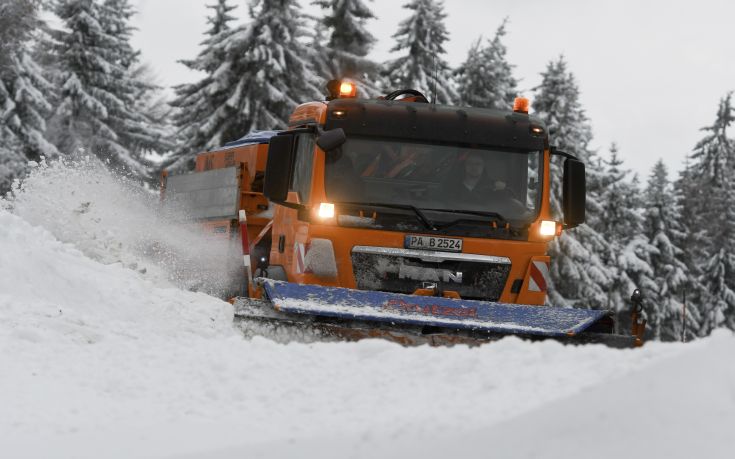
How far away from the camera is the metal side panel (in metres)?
11.9

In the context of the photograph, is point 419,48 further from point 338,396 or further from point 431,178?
point 338,396

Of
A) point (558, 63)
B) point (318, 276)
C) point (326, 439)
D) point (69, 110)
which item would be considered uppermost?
point (558, 63)

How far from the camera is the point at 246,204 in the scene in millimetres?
11688

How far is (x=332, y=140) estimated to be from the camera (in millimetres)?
9070

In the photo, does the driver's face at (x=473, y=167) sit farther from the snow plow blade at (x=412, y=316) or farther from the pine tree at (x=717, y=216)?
the pine tree at (x=717, y=216)

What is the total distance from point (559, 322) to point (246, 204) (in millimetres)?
4600

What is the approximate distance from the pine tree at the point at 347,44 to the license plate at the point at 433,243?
2588 centimetres

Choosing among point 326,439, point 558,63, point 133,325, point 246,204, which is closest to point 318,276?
point 133,325

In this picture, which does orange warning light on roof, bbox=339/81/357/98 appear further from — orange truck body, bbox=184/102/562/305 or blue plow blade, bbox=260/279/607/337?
blue plow blade, bbox=260/279/607/337

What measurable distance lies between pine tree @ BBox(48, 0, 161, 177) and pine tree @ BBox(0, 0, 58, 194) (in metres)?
3.71

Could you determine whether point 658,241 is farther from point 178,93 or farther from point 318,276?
point 318,276

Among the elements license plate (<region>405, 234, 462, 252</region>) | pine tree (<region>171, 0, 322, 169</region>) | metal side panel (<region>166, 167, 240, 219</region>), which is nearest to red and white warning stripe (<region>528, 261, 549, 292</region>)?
license plate (<region>405, 234, 462, 252</region>)

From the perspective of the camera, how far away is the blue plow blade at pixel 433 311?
7898mm

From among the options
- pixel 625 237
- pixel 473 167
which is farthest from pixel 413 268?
pixel 625 237
